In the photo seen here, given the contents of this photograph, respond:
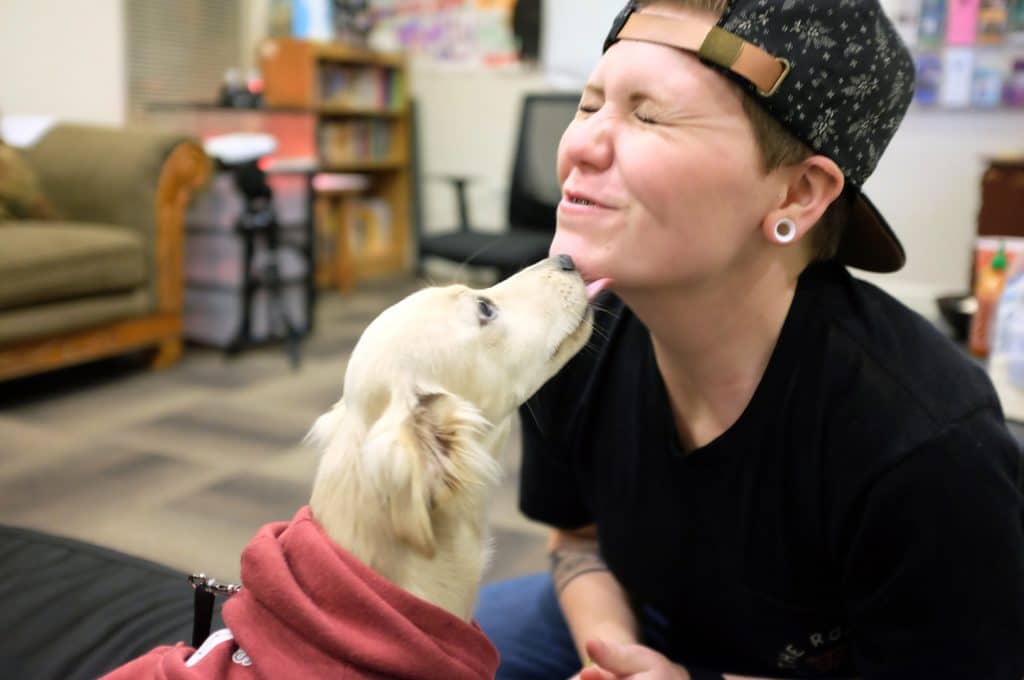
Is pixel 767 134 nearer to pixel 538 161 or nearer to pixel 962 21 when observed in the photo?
pixel 538 161

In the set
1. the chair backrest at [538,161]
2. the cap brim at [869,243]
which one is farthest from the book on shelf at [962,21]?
the cap brim at [869,243]

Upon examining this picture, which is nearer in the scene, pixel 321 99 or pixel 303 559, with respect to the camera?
pixel 303 559

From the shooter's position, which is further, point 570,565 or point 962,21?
point 962,21

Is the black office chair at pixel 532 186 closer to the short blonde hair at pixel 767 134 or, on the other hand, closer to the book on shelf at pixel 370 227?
the book on shelf at pixel 370 227

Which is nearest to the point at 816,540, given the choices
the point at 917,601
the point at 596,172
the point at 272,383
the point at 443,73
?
the point at 917,601

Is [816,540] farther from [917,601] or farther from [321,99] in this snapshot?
[321,99]

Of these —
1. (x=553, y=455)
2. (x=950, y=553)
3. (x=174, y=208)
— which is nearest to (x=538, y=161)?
(x=174, y=208)

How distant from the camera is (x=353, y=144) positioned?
5.48 meters

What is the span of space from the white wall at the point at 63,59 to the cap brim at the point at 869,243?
4.14 meters

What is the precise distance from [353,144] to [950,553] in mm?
5083

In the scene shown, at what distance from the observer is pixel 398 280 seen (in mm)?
5684

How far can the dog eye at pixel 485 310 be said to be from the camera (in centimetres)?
103

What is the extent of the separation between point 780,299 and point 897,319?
0.11 metres

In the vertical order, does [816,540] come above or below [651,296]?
below
